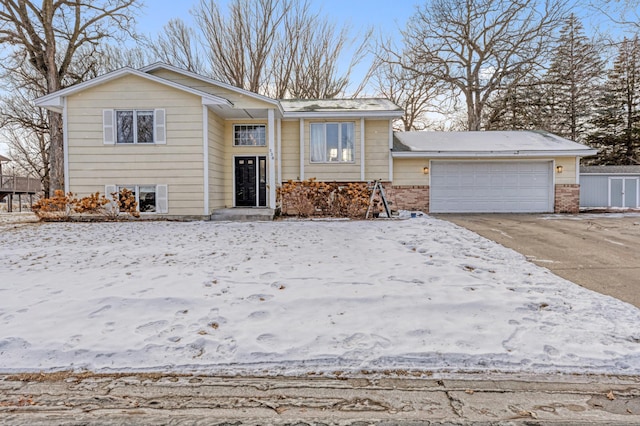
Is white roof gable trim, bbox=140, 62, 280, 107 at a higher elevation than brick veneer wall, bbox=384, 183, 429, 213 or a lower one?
higher

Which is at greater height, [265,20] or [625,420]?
[265,20]

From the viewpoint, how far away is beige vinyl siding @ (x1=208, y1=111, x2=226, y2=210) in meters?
11.2

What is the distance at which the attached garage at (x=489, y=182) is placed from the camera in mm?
13898

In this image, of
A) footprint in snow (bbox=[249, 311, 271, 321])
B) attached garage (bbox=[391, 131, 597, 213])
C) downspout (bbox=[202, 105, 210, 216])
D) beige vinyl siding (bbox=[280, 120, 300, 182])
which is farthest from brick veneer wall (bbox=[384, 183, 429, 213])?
footprint in snow (bbox=[249, 311, 271, 321])

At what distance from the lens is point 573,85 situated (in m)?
23.1

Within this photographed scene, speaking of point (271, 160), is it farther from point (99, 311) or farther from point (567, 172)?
point (567, 172)

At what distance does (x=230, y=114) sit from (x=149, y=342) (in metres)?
10.1

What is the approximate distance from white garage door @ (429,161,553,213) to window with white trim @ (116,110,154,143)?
960cm

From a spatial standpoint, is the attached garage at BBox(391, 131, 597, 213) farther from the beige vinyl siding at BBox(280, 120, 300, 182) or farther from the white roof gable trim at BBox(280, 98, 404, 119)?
the beige vinyl siding at BBox(280, 120, 300, 182)

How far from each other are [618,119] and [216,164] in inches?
987

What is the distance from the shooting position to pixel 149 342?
3021mm

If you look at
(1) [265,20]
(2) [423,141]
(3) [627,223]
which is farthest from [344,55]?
(3) [627,223]

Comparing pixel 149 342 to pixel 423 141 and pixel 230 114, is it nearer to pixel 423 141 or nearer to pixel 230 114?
pixel 230 114

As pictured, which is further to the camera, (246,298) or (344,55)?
(344,55)
